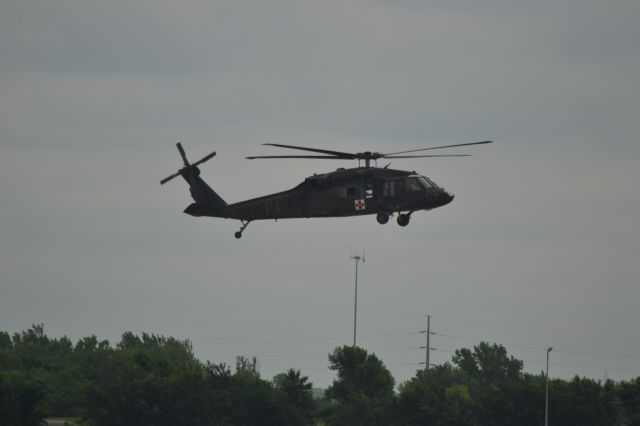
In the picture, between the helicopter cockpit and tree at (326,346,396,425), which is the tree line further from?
the helicopter cockpit

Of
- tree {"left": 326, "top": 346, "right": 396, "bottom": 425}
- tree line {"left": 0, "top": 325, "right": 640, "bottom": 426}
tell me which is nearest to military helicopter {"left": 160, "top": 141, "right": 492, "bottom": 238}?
tree line {"left": 0, "top": 325, "right": 640, "bottom": 426}

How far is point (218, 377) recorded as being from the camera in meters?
174

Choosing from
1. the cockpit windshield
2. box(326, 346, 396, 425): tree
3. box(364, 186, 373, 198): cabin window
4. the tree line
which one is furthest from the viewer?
box(326, 346, 396, 425): tree

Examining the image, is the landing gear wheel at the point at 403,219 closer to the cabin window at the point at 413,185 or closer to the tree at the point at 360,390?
the cabin window at the point at 413,185

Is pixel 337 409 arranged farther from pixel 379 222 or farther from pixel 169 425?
pixel 379 222

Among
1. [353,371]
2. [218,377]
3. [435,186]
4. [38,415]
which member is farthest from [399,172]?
[353,371]

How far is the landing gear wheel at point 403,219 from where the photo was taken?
3342 inches

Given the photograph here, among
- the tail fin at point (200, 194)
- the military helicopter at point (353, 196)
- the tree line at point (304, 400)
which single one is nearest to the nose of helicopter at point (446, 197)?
the military helicopter at point (353, 196)

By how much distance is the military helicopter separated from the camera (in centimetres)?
8425

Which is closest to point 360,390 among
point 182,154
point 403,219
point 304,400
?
point 304,400

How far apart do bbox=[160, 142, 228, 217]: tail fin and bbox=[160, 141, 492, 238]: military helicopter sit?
2472mm

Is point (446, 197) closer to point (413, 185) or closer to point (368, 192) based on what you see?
point (413, 185)

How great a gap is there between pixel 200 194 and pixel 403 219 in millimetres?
16510

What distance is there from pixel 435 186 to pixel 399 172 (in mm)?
2483
